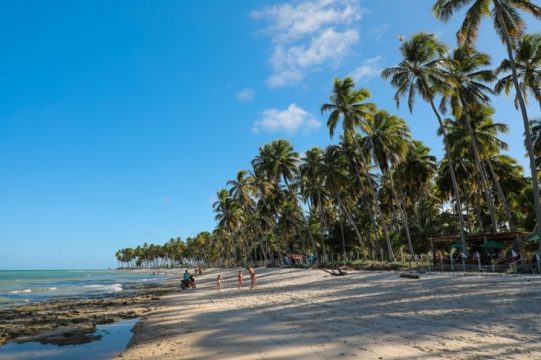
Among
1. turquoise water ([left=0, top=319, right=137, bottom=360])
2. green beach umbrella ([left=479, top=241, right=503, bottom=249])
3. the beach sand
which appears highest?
green beach umbrella ([left=479, top=241, right=503, bottom=249])

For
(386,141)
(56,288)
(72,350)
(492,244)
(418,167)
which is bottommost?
(56,288)

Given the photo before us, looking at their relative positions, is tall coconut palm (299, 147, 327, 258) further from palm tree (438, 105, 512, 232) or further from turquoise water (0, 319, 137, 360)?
turquoise water (0, 319, 137, 360)

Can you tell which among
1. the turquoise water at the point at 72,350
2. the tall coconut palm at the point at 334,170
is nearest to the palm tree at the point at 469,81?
the tall coconut palm at the point at 334,170

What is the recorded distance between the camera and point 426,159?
1735 inches

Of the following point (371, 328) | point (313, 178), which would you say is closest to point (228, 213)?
point (313, 178)

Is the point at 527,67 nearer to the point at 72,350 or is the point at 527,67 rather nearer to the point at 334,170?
the point at 334,170

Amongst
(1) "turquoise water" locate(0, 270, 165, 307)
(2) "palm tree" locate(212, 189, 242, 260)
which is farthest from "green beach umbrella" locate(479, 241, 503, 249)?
(2) "palm tree" locate(212, 189, 242, 260)

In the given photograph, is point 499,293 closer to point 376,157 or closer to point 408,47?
point 408,47

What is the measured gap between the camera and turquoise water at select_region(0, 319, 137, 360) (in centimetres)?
1137

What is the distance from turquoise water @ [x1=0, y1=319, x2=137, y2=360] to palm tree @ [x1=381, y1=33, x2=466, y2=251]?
977 inches

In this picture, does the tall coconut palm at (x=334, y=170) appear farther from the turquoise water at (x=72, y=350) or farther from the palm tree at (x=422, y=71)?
the turquoise water at (x=72, y=350)

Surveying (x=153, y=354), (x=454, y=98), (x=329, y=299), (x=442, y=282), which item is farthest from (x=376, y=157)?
(x=153, y=354)

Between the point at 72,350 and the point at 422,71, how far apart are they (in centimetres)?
2761

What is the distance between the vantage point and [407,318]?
392 inches
